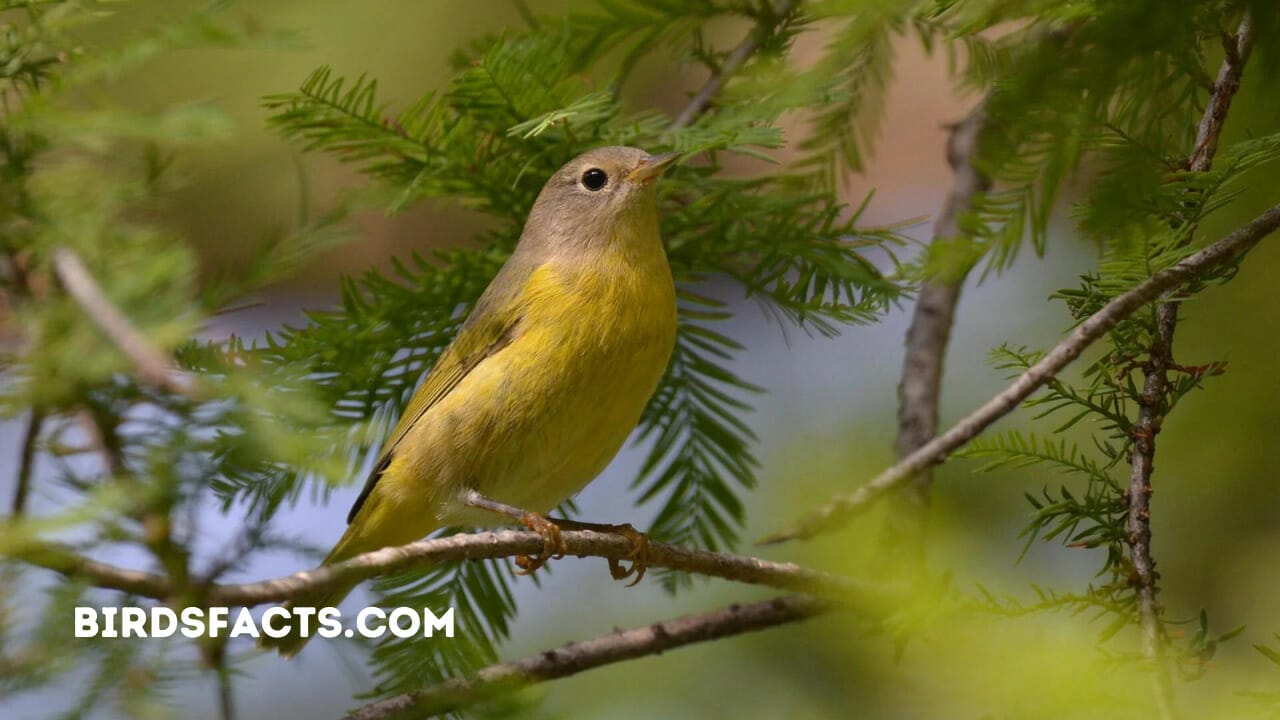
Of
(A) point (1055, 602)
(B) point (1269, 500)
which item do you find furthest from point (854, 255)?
(B) point (1269, 500)

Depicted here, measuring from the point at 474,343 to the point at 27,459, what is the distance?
1614 millimetres

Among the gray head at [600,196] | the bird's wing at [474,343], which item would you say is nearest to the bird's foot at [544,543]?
the bird's wing at [474,343]

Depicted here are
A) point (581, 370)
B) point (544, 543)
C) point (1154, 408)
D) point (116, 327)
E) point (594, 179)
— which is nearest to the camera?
point (116, 327)

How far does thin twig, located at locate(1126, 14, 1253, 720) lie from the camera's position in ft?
5.11

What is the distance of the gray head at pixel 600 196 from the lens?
2703 mm

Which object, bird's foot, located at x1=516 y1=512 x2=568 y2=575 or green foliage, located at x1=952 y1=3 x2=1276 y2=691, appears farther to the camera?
bird's foot, located at x1=516 y1=512 x2=568 y2=575

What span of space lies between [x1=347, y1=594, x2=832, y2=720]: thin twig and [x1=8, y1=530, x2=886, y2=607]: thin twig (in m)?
0.15

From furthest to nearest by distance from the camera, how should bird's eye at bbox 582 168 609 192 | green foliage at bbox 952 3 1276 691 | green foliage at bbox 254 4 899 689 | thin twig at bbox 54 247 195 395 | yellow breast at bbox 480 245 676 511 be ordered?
bird's eye at bbox 582 168 609 192
yellow breast at bbox 480 245 676 511
green foliage at bbox 254 4 899 689
green foliage at bbox 952 3 1276 691
thin twig at bbox 54 247 195 395

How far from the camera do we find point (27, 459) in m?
1.09

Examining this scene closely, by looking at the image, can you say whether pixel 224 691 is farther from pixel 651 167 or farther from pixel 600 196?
pixel 600 196

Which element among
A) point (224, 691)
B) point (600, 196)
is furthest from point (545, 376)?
point (224, 691)

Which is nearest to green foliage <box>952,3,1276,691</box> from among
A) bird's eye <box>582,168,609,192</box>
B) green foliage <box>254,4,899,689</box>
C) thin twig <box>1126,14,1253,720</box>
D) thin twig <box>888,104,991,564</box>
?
thin twig <box>1126,14,1253,720</box>

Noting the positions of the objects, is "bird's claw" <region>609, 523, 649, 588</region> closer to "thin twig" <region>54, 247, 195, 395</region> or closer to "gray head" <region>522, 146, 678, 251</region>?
"gray head" <region>522, 146, 678, 251</region>

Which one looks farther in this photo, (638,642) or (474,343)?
(474,343)
